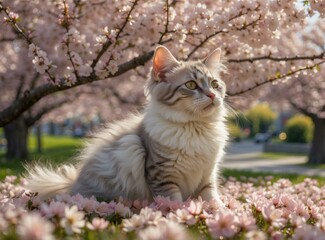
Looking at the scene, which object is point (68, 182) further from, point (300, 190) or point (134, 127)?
point (300, 190)

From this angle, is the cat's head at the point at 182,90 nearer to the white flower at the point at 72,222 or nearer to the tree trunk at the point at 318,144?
the white flower at the point at 72,222

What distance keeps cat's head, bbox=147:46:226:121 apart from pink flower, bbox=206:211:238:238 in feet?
5.49

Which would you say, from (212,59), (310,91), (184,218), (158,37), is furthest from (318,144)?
(184,218)

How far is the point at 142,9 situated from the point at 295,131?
27346mm

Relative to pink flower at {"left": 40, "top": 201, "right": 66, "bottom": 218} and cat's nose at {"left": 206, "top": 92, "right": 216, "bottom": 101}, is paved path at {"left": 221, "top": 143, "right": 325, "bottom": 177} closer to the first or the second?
cat's nose at {"left": 206, "top": 92, "right": 216, "bottom": 101}

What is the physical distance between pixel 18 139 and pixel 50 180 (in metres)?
14.8

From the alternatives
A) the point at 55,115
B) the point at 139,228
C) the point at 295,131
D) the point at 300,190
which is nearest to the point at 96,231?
the point at 139,228

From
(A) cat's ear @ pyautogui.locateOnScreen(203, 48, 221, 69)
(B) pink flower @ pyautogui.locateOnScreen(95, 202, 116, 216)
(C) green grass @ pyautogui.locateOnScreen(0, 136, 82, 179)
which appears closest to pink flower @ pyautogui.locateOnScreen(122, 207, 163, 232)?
(B) pink flower @ pyautogui.locateOnScreen(95, 202, 116, 216)

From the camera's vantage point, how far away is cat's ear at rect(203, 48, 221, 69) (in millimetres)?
4527

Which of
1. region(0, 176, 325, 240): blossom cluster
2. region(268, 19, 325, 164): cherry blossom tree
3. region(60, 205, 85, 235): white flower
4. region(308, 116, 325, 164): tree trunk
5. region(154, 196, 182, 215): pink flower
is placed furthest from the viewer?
region(308, 116, 325, 164): tree trunk

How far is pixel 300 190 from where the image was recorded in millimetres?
5691

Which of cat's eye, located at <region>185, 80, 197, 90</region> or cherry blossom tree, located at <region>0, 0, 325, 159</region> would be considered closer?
cat's eye, located at <region>185, 80, 197, 90</region>

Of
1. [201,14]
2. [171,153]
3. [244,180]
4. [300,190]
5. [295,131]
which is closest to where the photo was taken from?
[171,153]

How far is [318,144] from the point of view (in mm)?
21516
